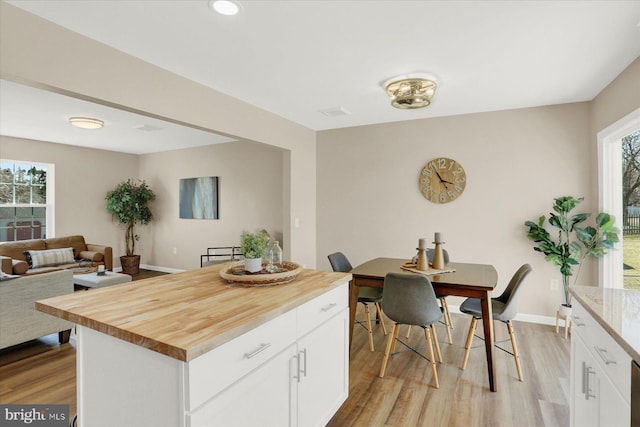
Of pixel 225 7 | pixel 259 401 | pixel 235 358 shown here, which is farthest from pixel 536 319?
pixel 225 7

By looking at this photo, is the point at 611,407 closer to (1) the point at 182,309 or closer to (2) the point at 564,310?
(1) the point at 182,309

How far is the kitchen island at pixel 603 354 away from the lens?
3.65 feet

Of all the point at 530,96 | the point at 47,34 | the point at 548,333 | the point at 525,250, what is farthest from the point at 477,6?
the point at 548,333

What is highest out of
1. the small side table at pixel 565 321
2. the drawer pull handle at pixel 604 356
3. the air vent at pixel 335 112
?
the air vent at pixel 335 112

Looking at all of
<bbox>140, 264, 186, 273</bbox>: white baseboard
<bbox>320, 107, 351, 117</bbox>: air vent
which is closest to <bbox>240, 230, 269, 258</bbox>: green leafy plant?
<bbox>320, 107, 351, 117</bbox>: air vent

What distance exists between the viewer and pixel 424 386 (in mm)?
2482

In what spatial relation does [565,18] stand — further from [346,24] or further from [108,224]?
[108,224]

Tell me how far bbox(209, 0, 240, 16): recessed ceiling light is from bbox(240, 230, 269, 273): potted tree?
1.32 meters

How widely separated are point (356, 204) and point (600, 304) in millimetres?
3468

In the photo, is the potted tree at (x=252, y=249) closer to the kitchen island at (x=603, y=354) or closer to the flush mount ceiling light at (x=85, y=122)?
the kitchen island at (x=603, y=354)

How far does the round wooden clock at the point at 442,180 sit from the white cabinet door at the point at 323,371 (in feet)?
8.85

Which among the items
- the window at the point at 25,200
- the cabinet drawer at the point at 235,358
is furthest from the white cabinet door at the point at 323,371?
the window at the point at 25,200

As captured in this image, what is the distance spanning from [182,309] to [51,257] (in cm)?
529

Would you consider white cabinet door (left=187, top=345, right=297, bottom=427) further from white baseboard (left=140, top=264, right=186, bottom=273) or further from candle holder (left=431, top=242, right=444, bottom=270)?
white baseboard (left=140, top=264, right=186, bottom=273)
